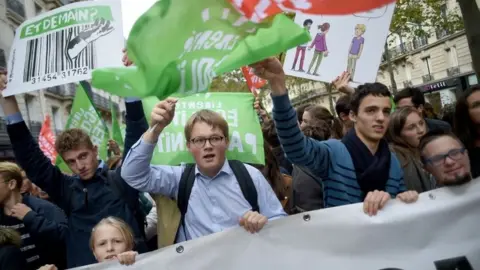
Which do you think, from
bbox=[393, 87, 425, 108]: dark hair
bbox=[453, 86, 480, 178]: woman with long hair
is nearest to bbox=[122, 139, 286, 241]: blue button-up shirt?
bbox=[453, 86, 480, 178]: woman with long hair

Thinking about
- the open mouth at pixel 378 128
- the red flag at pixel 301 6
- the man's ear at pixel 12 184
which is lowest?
the open mouth at pixel 378 128

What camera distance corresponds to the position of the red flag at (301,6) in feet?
7.54

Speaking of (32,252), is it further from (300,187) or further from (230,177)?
(300,187)

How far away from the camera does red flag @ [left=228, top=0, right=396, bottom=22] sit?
2.30m

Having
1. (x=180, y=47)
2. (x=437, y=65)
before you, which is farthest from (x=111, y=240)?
(x=437, y=65)

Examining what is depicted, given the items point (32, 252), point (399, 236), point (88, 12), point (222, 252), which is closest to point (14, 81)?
point (88, 12)

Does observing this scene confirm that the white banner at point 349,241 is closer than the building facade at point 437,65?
Yes

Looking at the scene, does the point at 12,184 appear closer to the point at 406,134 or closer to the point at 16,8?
the point at 406,134

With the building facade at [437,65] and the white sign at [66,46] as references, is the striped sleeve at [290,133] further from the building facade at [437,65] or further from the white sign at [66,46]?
the building facade at [437,65]

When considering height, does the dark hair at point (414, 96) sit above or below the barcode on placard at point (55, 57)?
below

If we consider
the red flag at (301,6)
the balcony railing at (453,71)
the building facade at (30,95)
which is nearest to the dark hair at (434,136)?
the red flag at (301,6)

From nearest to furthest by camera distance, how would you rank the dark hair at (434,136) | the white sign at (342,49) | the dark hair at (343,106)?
1. the dark hair at (434,136)
2. the white sign at (342,49)
3. the dark hair at (343,106)

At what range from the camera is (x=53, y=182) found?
3023mm

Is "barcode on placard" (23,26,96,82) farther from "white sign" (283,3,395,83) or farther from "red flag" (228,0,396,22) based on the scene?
"white sign" (283,3,395,83)
